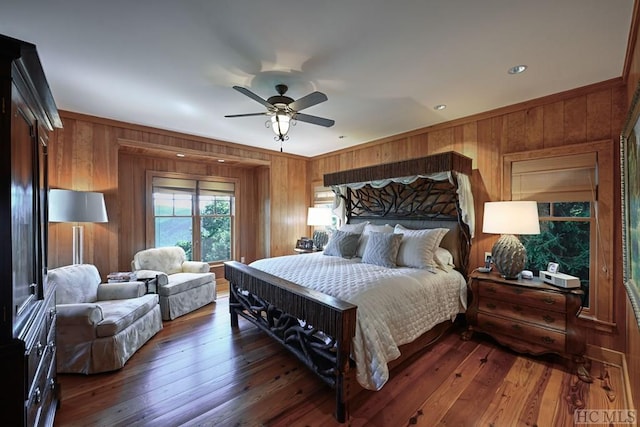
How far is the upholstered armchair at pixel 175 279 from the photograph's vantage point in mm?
3486

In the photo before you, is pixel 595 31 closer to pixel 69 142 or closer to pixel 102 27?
pixel 102 27

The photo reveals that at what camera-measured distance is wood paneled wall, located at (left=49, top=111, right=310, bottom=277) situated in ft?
11.1

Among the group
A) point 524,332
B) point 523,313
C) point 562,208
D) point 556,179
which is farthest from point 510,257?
point 556,179

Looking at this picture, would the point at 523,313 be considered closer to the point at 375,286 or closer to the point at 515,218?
the point at 515,218

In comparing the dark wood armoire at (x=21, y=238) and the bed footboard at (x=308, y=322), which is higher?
the dark wood armoire at (x=21, y=238)

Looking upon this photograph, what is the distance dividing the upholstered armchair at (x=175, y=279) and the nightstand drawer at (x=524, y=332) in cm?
359

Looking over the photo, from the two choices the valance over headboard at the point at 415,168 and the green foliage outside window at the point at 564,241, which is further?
the valance over headboard at the point at 415,168

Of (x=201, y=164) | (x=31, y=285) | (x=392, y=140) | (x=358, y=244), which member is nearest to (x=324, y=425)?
(x=31, y=285)

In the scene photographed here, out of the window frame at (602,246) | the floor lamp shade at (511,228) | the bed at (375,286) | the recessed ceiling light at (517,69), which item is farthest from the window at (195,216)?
the window frame at (602,246)

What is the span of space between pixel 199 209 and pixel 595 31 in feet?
18.0

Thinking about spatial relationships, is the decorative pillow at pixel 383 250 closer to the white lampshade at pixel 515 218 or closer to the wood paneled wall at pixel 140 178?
the white lampshade at pixel 515 218
